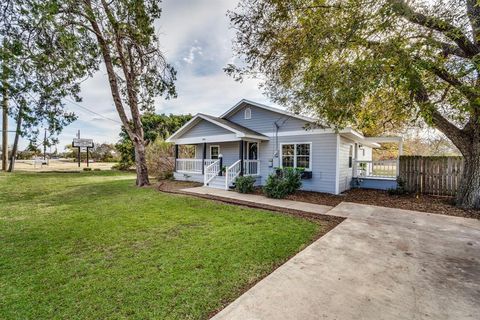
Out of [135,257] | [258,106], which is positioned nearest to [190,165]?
[258,106]

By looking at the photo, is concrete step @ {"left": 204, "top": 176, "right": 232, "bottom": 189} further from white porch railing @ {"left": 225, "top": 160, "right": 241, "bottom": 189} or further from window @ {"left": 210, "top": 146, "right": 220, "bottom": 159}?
window @ {"left": 210, "top": 146, "right": 220, "bottom": 159}

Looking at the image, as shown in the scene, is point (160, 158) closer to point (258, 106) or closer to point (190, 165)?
point (190, 165)

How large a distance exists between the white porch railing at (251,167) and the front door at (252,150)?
1.36 ft

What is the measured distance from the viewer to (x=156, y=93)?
42.4ft

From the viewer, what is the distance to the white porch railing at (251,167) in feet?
39.7

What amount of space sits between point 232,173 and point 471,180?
29.9 feet

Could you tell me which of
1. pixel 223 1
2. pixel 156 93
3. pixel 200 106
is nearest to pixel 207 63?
pixel 156 93

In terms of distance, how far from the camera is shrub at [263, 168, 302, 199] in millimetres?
8922

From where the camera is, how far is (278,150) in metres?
11.9

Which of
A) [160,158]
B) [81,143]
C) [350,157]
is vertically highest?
[81,143]

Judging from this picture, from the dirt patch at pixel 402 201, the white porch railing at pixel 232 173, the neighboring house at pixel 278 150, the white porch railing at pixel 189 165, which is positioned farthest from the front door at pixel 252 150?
the white porch railing at pixel 189 165

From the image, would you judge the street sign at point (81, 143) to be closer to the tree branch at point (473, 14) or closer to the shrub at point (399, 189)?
the shrub at point (399, 189)

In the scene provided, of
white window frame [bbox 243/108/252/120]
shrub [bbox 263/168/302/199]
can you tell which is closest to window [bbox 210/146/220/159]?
white window frame [bbox 243/108/252/120]

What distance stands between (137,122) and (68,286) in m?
10.8
